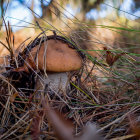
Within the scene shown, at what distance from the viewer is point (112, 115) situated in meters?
0.91

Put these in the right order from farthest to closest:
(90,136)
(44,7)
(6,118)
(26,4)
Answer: (44,7) < (26,4) < (6,118) < (90,136)

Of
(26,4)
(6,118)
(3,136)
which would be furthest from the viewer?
(26,4)

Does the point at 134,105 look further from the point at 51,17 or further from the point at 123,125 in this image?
the point at 51,17

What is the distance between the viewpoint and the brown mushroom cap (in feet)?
3.51

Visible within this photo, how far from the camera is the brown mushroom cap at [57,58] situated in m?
1.07

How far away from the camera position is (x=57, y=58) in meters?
1.08

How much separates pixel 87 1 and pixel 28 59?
353 inches

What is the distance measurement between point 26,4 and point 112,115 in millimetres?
1000

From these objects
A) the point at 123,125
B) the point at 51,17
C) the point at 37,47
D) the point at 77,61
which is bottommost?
the point at 123,125

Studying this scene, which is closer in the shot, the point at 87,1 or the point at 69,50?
the point at 69,50

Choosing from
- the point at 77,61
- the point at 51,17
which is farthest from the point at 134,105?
the point at 51,17

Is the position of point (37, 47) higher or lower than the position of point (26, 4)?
lower

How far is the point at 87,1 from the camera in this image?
891 cm

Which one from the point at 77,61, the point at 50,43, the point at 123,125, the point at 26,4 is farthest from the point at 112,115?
the point at 26,4
